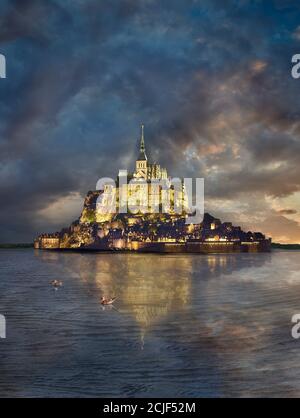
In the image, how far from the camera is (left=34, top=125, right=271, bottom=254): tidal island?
→ 14125 centimetres

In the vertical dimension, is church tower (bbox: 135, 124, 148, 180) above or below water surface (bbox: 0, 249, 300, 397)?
above

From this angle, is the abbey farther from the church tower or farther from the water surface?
the water surface

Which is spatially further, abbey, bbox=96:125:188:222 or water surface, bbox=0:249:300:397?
abbey, bbox=96:125:188:222

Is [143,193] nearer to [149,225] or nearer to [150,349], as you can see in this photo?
[149,225]

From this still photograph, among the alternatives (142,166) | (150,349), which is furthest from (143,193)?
(150,349)

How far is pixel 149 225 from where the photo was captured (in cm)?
14212

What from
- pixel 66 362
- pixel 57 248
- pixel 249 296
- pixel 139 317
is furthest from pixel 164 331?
pixel 57 248

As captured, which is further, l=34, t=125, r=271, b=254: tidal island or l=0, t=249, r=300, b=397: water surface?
l=34, t=125, r=271, b=254: tidal island

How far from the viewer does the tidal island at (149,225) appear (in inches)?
5561

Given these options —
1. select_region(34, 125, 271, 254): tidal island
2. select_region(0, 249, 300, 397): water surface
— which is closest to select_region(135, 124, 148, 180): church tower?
select_region(34, 125, 271, 254): tidal island

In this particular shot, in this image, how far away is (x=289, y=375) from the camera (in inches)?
498

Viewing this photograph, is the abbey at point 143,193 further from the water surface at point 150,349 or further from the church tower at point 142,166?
the water surface at point 150,349

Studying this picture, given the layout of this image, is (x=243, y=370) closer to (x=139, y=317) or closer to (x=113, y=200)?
(x=139, y=317)

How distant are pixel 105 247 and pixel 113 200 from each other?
49.9 feet
